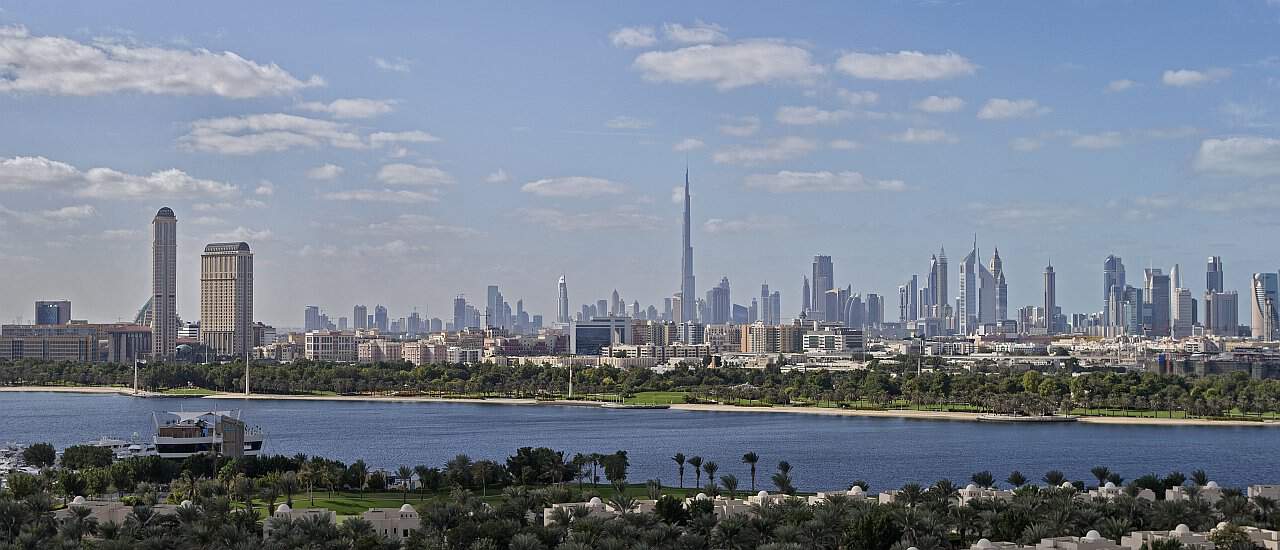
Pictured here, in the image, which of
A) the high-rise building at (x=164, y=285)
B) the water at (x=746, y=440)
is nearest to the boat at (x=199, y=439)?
the water at (x=746, y=440)

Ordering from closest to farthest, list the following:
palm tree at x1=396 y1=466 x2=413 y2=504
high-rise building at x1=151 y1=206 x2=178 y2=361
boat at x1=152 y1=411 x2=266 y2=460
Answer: palm tree at x1=396 y1=466 x2=413 y2=504
boat at x1=152 y1=411 x2=266 y2=460
high-rise building at x1=151 y1=206 x2=178 y2=361

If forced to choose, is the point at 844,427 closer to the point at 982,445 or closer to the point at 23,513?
the point at 982,445

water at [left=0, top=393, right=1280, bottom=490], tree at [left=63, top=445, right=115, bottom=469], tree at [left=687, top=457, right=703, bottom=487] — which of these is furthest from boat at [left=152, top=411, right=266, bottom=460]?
tree at [left=687, top=457, right=703, bottom=487]

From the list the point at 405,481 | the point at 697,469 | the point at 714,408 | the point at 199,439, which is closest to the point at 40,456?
the point at 199,439

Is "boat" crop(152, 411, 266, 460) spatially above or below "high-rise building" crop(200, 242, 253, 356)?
below

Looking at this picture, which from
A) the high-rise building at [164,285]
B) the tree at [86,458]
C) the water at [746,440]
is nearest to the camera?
the tree at [86,458]

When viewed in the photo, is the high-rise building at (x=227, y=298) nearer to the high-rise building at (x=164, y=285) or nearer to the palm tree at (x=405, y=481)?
the high-rise building at (x=164, y=285)

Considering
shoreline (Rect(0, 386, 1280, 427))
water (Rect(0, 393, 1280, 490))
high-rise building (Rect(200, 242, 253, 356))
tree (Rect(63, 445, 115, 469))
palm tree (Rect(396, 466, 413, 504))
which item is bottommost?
water (Rect(0, 393, 1280, 490))

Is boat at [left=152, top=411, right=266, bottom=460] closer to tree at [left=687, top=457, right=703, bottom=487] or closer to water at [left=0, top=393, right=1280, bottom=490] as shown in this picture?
water at [left=0, top=393, right=1280, bottom=490]
